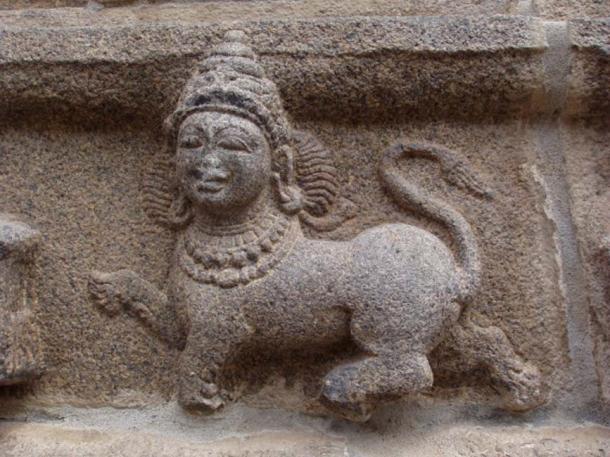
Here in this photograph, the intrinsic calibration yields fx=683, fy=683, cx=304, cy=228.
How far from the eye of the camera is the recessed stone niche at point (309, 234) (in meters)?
1.41

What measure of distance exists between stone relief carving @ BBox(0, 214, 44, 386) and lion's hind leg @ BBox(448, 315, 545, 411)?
36.5 inches

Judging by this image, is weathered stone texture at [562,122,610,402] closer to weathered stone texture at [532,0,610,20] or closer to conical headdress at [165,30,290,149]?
weathered stone texture at [532,0,610,20]

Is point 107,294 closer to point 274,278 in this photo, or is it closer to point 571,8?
point 274,278

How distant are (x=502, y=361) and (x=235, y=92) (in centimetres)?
81

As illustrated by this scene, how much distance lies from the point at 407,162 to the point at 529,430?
65cm

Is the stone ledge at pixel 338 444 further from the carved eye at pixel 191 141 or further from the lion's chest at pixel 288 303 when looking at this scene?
the carved eye at pixel 191 141

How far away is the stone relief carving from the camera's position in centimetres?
145

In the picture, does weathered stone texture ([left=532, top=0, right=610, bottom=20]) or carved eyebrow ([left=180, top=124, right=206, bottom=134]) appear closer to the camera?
carved eyebrow ([left=180, top=124, right=206, bottom=134])

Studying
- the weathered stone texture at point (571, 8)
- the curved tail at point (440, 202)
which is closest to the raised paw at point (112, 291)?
the curved tail at point (440, 202)

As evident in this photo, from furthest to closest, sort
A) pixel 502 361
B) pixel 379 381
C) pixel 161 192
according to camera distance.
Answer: pixel 161 192
pixel 502 361
pixel 379 381

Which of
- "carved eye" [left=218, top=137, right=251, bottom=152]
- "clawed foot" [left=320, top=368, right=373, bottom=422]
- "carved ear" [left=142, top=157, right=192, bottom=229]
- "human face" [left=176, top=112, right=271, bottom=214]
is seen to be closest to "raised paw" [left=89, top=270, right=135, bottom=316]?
"carved ear" [left=142, top=157, right=192, bottom=229]

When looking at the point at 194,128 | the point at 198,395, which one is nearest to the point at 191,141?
the point at 194,128

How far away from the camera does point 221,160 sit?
140 centimetres

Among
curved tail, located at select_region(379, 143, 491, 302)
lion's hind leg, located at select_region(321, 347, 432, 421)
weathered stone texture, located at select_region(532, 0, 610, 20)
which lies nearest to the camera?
lion's hind leg, located at select_region(321, 347, 432, 421)
